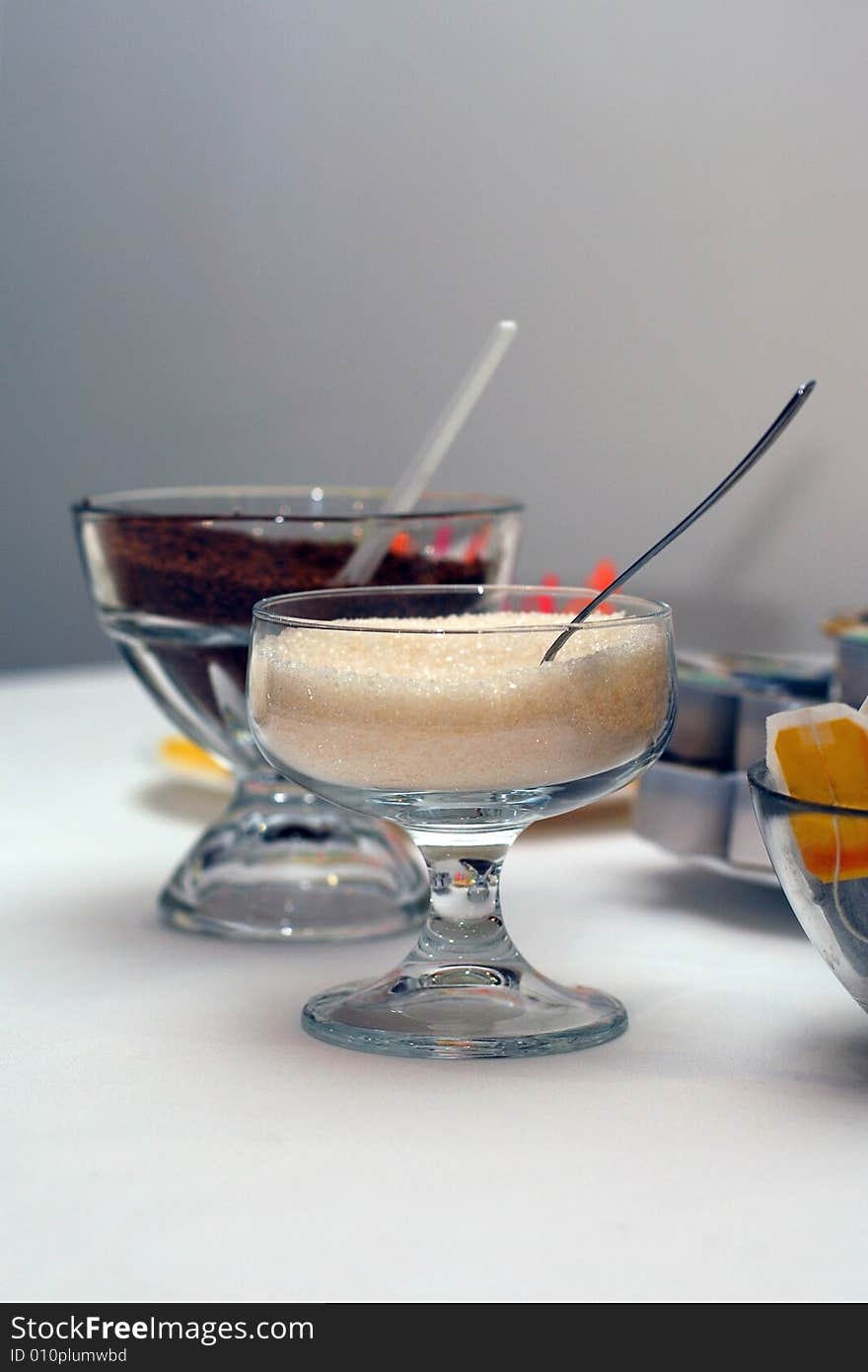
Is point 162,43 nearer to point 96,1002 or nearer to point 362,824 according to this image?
point 362,824

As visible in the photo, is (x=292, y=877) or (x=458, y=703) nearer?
(x=458, y=703)

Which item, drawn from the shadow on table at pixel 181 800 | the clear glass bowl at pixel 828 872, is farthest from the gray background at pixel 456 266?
the clear glass bowl at pixel 828 872

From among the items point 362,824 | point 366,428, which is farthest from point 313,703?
point 366,428

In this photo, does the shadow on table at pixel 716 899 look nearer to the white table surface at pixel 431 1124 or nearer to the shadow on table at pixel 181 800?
the white table surface at pixel 431 1124

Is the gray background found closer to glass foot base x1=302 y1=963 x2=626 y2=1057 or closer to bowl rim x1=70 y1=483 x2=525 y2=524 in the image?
bowl rim x1=70 y1=483 x2=525 y2=524

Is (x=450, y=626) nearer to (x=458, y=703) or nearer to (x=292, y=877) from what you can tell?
(x=458, y=703)

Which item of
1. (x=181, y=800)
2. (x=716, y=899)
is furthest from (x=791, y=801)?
(x=181, y=800)

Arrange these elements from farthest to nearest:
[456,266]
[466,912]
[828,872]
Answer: [456,266], [466,912], [828,872]
